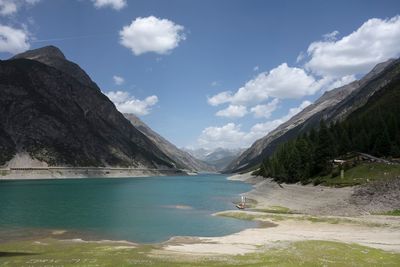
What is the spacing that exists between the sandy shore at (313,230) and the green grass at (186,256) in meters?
2.87

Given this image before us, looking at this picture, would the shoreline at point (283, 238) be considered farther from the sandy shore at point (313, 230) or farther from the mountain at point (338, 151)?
the mountain at point (338, 151)

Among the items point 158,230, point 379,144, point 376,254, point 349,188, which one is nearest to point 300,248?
point 376,254

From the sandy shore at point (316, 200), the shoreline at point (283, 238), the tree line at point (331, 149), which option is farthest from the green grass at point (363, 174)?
the shoreline at point (283, 238)

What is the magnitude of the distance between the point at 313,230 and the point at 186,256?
27517mm

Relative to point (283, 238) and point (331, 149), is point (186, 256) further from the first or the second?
point (331, 149)

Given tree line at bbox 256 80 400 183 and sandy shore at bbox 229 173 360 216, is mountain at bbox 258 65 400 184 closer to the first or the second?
tree line at bbox 256 80 400 183

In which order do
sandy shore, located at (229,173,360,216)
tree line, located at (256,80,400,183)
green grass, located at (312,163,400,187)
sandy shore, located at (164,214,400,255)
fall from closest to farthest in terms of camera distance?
sandy shore, located at (164,214,400,255)
sandy shore, located at (229,173,360,216)
green grass, located at (312,163,400,187)
tree line, located at (256,80,400,183)

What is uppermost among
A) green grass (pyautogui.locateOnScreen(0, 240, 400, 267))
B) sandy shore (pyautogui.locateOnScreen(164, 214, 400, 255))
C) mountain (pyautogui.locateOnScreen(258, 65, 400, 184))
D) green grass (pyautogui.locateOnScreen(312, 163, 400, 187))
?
mountain (pyautogui.locateOnScreen(258, 65, 400, 184))

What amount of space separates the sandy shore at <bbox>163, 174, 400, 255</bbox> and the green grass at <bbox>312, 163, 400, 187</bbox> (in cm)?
372

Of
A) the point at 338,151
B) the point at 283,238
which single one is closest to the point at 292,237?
the point at 283,238

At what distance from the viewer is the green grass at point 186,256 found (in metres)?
36.0

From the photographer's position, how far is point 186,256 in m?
40.5

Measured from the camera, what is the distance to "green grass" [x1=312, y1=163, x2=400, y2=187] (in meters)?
89.1

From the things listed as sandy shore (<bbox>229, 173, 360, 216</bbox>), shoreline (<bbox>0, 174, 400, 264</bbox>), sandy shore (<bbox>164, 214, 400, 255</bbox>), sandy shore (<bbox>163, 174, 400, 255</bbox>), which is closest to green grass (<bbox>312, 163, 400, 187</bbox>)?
sandy shore (<bbox>229, 173, 360, 216</bbox>)
